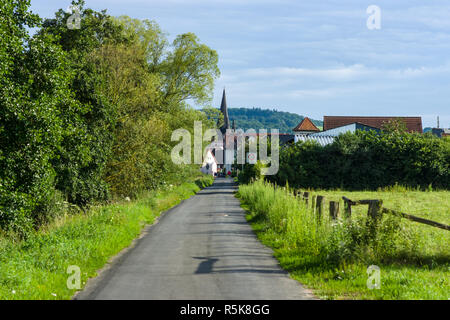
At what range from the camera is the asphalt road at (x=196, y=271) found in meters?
7.95

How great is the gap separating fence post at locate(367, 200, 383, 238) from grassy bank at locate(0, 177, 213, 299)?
6353 millimetres

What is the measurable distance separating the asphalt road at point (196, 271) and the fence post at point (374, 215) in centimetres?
226

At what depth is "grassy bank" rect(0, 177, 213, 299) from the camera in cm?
834

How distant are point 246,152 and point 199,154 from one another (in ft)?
32.4

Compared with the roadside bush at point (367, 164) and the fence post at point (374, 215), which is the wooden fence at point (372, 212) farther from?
the roadside bush at point (367, 164)

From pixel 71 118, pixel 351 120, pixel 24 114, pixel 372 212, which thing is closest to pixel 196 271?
pixel 372 212

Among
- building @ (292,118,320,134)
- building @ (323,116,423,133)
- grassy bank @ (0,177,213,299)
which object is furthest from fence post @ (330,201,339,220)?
building @ (292,118,320,134)

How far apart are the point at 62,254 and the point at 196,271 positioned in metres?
3.61

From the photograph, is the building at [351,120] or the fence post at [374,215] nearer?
the fence post at [374,215]

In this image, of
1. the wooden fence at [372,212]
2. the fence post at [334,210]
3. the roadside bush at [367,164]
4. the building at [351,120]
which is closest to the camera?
the wooden fence at [372,212]

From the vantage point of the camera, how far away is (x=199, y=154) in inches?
2012

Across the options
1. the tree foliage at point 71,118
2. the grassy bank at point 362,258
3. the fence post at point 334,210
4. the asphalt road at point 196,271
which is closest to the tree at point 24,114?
the tree foliage at point 71,118

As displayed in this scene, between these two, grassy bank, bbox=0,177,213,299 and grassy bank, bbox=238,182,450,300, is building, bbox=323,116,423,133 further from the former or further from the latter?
grassy bank, bbox=238,182,450,300
